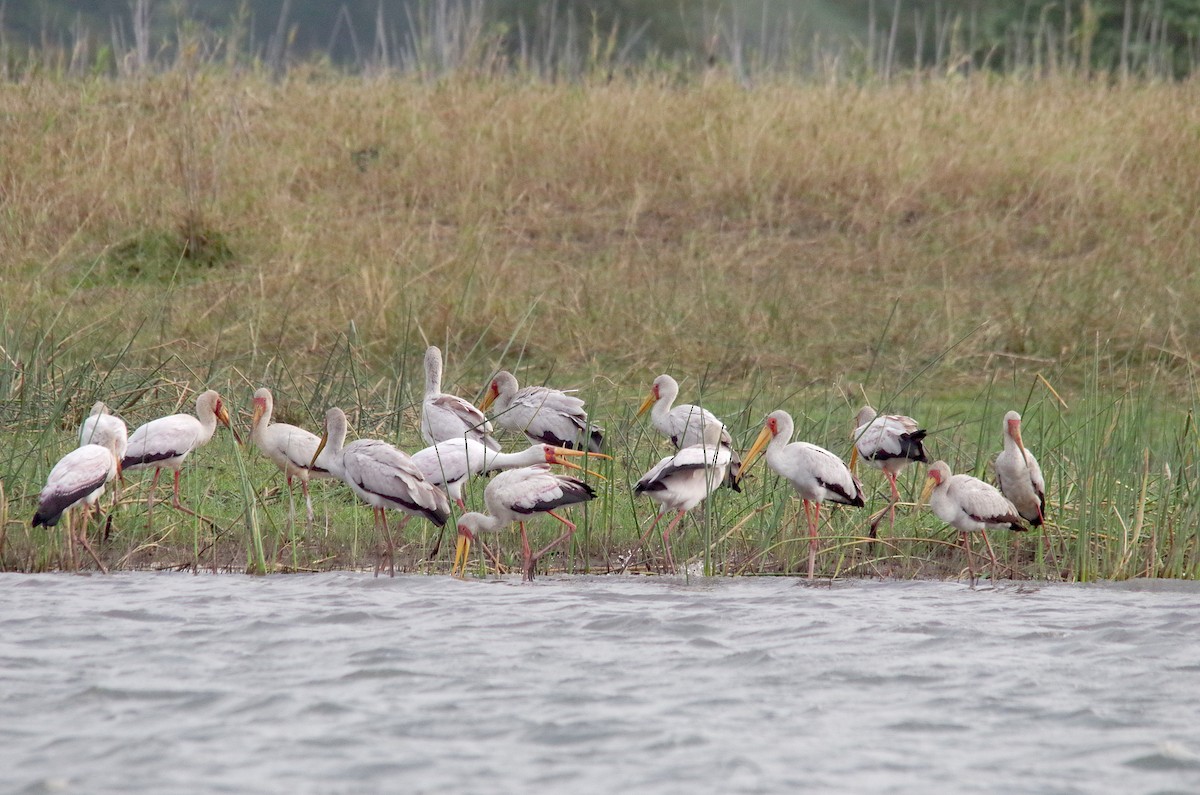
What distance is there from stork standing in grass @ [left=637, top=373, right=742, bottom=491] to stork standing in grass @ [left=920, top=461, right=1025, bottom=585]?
1.00 metres

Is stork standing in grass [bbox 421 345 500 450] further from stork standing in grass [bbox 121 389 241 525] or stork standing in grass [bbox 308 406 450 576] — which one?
stork standing in grass [bbox 121 389 241 525]

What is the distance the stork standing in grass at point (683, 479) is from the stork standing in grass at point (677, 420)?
0.45m

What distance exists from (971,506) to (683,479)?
1.08 meters

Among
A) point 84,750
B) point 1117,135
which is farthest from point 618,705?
point 1117,135

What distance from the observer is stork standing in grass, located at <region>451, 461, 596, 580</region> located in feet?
22.0

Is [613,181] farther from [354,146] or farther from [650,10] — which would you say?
[650,10]

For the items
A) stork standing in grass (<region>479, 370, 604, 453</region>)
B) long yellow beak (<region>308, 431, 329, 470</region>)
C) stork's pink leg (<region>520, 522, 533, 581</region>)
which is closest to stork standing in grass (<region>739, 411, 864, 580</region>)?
stork's pink leg (<region>520, 522, 533, 581</region>)

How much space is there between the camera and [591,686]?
541 centimetres

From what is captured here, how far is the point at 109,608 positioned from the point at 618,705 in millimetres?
2140

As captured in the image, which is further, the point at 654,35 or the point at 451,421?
the point at 654,35

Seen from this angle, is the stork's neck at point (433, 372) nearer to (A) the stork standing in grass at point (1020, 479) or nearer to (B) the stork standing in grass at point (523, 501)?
(B) the stork standing in grass at point (523, 501)

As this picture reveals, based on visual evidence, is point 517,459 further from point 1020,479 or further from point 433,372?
point 1020,479

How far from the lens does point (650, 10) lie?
34.1 m

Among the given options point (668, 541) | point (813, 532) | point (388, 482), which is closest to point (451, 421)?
point (388, 482)
